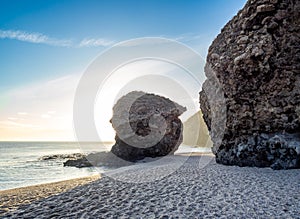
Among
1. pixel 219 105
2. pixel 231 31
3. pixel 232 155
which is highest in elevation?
pixel 231 31

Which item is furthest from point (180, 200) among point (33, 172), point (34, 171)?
point (34, 171)

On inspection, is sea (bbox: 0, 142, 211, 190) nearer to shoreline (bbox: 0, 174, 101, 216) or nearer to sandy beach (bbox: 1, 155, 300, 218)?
shoreline (bbox: 0, 174, 101, 216)

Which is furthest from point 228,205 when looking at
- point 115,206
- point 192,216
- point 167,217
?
point 115,206

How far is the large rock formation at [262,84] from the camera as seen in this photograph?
13781 millimetres

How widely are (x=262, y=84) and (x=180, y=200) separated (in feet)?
32.7

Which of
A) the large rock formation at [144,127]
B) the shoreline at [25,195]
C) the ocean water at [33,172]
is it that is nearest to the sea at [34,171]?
the ocean water at [33,172]

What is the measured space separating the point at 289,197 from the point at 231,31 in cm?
1142

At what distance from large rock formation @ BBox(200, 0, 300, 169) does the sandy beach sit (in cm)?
357

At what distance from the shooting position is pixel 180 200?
7762 millimetres

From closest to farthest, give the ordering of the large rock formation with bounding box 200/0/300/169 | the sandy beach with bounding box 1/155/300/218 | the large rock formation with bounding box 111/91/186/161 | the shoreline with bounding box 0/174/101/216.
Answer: the sandy beach with bounding box 1/155/300/218
the shoreline with bounding box 0/174/101/216
the large rock formation with bounding box 200/0/300/169
the large rock formation with bounding box 111/91/186/161

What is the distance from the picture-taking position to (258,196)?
8078mm

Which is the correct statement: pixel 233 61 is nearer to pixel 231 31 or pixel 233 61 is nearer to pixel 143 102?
pixel 231 31

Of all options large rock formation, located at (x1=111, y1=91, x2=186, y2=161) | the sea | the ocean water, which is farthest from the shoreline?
large rock formation, located at (x1=111, y1=91, x2=186, y2=161)

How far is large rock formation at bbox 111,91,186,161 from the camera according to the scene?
27.4 m
